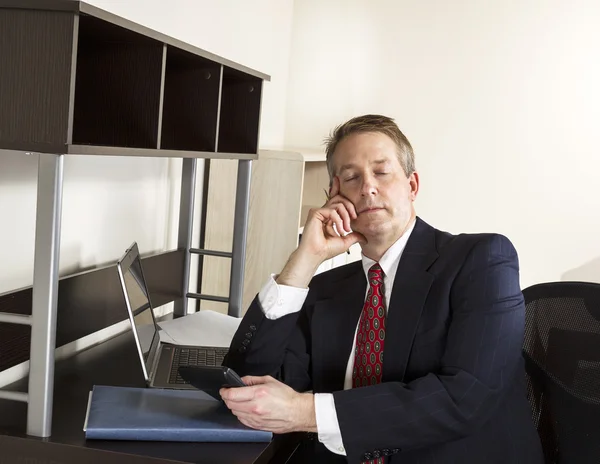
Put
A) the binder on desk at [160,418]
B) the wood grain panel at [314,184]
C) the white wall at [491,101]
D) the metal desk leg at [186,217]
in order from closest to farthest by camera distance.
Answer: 1. the binder on desk at [160,418]
2. the metal desk leg at [186,217]
3. the wood grain panel at [314,184]
4. the white wall at [491,101]

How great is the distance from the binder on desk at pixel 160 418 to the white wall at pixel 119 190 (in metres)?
0.54

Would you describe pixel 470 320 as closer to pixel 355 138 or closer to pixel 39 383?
pixel 355 138

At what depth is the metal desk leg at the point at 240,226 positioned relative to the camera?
8.81 ft

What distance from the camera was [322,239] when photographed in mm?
1846

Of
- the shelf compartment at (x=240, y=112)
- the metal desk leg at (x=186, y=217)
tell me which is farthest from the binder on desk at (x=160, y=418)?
the metal desk leg at (x=186, y=217)

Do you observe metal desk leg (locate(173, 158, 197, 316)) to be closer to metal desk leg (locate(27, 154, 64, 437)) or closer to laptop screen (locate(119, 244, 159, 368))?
laptop screen (locate(119, 244, 159, 368))

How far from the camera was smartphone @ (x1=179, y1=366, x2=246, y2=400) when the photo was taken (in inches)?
56.0

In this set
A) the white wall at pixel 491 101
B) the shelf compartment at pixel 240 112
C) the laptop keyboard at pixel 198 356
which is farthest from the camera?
the white wall at pixel 491 101

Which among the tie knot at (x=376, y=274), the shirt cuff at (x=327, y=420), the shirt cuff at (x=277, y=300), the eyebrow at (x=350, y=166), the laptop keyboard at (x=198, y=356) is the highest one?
the eyebrow at (x=350, y=166)

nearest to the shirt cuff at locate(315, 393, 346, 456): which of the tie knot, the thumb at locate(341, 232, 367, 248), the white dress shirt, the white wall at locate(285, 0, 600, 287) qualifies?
the white dress shirt

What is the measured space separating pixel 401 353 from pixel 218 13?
1.99 m

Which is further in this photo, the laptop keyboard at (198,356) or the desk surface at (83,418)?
the laptop keyboard at (198,356)

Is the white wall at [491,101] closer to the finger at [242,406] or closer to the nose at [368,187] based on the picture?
the nose at [368,187]

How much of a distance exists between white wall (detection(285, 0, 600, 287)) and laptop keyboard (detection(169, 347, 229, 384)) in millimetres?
3096
